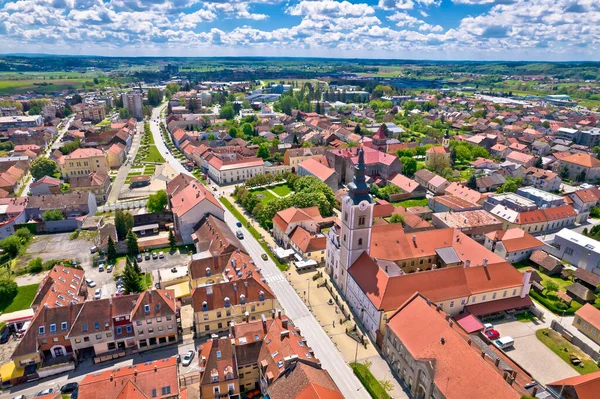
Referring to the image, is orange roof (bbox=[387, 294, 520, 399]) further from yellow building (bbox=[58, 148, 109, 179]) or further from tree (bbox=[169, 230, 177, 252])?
yellow building (bbox=[58, 148, 109, 179])

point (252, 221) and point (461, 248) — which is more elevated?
point (461, 248)

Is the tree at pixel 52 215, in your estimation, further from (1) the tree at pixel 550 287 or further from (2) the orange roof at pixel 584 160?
(2) the orange roof at pixel 584 160

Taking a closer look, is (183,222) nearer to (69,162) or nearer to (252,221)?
(252,221)

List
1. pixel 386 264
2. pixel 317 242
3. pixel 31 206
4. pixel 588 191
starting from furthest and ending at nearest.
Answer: pixel 588 191, pixel 31 206, pixel 317 242, pixel 386 264

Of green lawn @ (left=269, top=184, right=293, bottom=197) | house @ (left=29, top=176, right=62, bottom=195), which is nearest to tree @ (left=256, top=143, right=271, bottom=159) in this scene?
green lawn @ (left=269, top=184, right=293, bottom=197)

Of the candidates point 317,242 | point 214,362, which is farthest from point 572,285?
point 214,362

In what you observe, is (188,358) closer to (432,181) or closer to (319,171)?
(319,171)

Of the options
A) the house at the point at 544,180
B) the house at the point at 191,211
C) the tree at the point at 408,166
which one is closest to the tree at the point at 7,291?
the house at the point at 191,211
